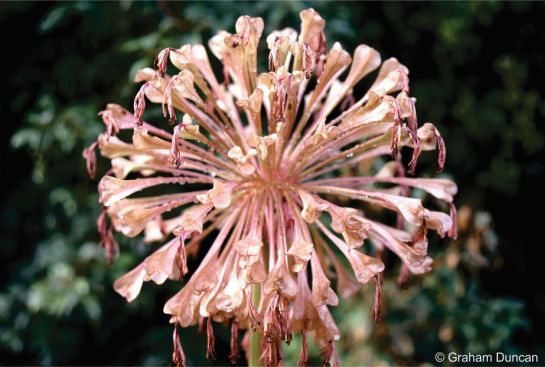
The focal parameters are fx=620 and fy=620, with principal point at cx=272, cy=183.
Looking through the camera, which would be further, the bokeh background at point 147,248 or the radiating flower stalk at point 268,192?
the bokeh background at point 147,248

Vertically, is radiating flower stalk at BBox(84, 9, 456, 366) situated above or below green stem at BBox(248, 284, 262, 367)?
above

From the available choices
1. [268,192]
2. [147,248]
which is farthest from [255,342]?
[147,248]

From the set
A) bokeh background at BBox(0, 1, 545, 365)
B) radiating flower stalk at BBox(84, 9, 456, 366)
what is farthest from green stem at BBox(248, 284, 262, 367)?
bokeh background at BBox(0, 1, 545, 365)

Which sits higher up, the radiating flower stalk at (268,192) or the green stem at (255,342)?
the radiating flower stalk at (268,192)

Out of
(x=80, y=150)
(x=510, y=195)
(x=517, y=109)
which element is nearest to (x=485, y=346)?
(x=510, y=195)

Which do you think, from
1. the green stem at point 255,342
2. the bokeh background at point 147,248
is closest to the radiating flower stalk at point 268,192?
the green stem at point 255,342

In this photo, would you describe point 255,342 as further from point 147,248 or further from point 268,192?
point 147,248

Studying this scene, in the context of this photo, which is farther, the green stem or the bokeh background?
the bokeh background

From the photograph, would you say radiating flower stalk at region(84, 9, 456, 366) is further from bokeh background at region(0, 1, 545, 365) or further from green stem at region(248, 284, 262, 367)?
bokeh background at region(0, 1, 545, 365)

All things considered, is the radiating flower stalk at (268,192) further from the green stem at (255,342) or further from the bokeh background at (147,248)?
the bokeh background at (147,248)
